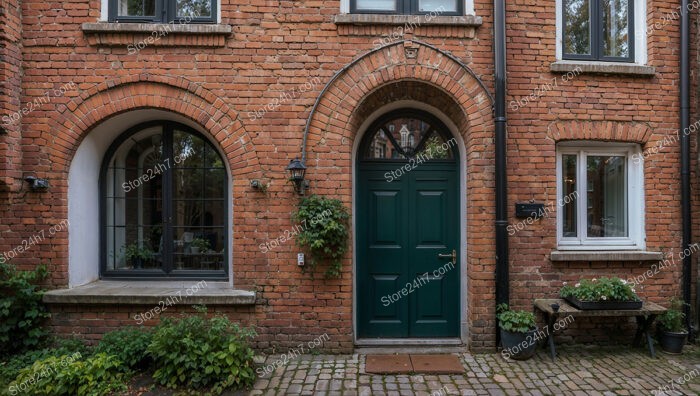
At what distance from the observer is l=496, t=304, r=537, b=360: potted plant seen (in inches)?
182

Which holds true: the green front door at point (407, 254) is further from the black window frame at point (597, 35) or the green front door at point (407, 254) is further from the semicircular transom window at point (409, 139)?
the black window frame at point (597, 35)

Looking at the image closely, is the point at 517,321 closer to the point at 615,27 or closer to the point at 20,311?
the point at 615,27

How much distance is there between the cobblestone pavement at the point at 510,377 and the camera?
3.97 m

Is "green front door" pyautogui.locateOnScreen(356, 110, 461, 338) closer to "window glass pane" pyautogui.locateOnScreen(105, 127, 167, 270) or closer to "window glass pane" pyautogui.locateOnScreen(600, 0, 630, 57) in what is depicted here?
"window glass pane" pyautogui.locateOnScreen(600, 0, 630, 57)

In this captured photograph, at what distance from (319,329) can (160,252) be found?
2.57 m

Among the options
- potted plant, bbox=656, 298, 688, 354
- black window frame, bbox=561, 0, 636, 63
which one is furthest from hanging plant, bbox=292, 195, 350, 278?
potted plant, bbox=656, 298, 688, 354

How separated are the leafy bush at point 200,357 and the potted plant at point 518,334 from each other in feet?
10.1

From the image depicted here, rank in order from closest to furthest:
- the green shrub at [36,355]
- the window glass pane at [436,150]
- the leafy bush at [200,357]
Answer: the leafy bush at [200,357]
the green shrub at [36,355]
the window glass pane at [436,150]

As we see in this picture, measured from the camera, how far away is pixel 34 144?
188 inches

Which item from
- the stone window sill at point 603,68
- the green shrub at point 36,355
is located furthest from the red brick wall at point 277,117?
the stone window sill at point 603,68

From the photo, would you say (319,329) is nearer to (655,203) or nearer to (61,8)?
(655,203)

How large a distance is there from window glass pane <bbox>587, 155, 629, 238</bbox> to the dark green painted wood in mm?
1923

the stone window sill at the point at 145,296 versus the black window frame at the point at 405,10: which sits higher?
the black window frame at the point at 405,10

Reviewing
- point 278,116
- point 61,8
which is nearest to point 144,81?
point 61,8
